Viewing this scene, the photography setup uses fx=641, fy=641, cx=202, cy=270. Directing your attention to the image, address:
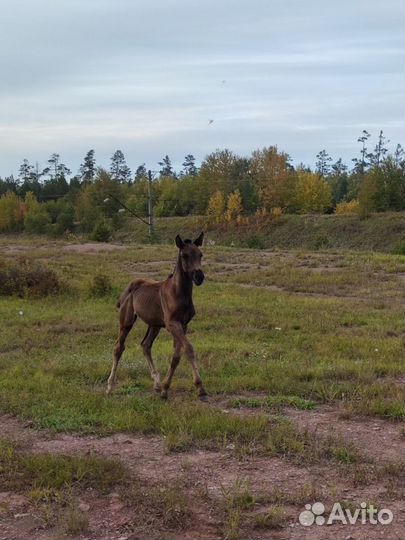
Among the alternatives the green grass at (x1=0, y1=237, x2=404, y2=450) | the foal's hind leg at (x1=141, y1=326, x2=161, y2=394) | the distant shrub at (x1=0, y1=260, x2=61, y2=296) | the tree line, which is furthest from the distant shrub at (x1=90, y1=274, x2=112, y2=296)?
the tree line

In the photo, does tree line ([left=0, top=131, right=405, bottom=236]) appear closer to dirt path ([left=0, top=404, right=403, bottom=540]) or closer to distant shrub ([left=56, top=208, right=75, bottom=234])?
distant shrub ([left=56, top=208, right=75, bottom=234])

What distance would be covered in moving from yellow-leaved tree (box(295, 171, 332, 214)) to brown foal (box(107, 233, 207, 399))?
6088 cm

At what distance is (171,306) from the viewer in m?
7.62

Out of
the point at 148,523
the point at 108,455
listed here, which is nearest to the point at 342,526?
the point at 148,523

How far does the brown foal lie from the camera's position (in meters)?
7.30

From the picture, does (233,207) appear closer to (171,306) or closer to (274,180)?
(274,180)

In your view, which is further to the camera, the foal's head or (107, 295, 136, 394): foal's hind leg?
(107, 295, 136, 394): foal's hind leg

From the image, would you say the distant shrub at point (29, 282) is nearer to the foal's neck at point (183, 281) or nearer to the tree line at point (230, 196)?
the foal's neck at point (183, 281)

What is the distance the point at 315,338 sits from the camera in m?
10.9

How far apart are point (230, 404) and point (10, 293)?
11431 millimetres

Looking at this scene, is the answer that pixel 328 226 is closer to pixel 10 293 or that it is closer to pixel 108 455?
pixel 10 293

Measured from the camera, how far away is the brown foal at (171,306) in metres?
7.30

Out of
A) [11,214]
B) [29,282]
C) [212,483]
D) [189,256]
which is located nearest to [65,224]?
[11,214]

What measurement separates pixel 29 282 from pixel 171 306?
10.5 metres
